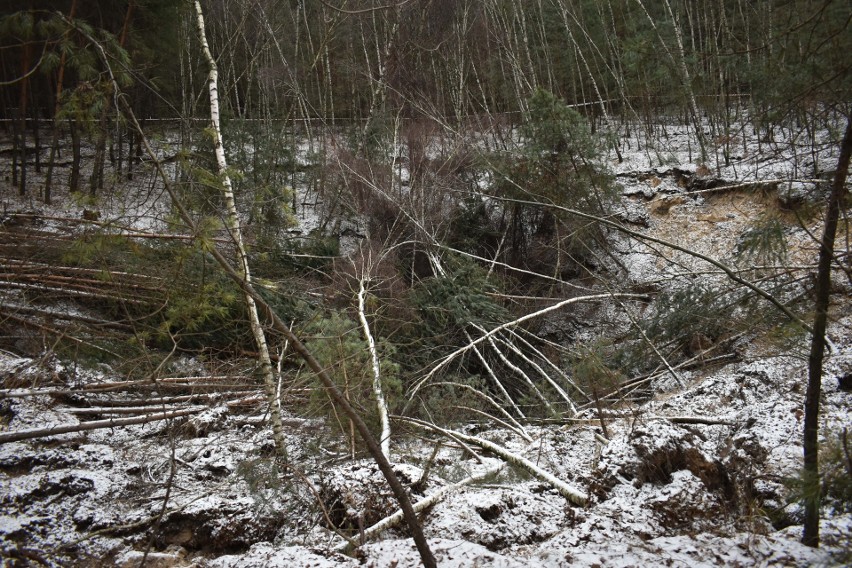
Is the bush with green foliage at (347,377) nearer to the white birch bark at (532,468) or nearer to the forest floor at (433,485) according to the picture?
the forest floor at (433,485)

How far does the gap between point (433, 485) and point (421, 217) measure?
6782mm

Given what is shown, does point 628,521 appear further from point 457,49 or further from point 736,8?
point 736,8

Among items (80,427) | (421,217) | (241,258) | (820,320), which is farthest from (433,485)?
(421,217)

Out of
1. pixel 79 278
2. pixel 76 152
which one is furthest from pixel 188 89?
pixel 79 278

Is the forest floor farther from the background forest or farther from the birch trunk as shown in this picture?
the birch trunk

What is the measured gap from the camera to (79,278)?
6.19 meters

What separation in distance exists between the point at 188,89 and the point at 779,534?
1594 centimetres

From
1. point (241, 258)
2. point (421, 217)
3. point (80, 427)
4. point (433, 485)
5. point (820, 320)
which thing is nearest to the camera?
point (820, 320)

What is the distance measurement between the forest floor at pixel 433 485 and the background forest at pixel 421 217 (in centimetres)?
13

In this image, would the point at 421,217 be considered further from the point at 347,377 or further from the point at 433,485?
the point at 433,485

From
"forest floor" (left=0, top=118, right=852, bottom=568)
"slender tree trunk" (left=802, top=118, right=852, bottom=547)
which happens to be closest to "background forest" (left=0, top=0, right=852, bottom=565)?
"slender tree trunk" (left=802, top=118, right=852, bottom=547)

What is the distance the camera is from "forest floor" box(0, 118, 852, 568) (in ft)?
8.43

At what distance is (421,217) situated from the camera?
384 inches

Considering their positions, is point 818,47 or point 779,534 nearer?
point 818,47
